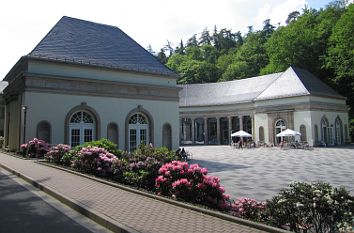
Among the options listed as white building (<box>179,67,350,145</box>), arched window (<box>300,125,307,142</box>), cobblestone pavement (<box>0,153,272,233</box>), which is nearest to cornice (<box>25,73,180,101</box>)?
cobblestone pavement (<box>0,153,272,233</box>)

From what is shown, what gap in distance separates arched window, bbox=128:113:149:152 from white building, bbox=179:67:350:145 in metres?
22.8

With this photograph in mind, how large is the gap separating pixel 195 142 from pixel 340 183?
46.2 meters

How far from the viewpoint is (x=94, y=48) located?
93.4 feet

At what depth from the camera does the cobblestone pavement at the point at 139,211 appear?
21.1 ft

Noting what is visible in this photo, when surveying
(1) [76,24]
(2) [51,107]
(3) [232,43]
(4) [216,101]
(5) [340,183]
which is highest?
(3) [232,43]

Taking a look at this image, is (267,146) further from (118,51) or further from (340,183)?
(340,183)

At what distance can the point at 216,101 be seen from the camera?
55812 millimetres

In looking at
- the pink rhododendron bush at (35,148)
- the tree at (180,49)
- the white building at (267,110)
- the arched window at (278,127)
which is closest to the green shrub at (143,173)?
the pink rhododendron bush at (35,148)

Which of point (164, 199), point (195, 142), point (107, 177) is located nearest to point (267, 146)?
point (195, 142)

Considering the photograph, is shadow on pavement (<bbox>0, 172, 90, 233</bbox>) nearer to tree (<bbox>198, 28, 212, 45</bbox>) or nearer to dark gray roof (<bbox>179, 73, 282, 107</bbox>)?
dark gray roof (<bbox>179, 73, 282, 107</bbox>)

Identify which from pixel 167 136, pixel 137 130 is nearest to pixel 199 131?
pixel 167 136

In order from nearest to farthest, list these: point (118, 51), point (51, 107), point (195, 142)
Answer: point (51, 107) < point (118, 51) < point (195, 142)

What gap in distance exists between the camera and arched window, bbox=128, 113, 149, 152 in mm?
28047

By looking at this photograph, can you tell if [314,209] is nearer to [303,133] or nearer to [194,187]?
[194,187]
